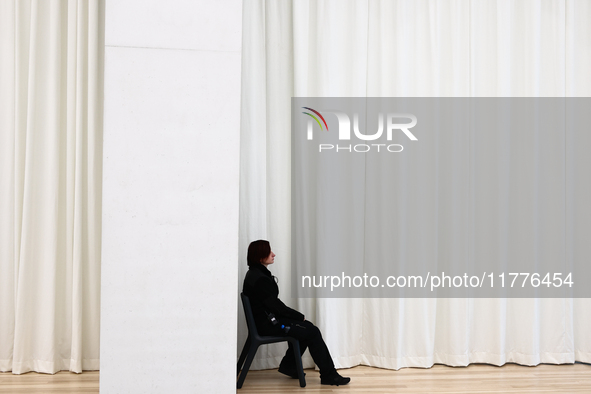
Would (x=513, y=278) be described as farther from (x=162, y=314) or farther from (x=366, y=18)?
(x=162, y=314)

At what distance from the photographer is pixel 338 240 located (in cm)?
394

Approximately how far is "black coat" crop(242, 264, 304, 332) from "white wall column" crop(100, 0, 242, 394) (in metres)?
0.49

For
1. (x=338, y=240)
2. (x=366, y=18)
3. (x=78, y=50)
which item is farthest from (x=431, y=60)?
(x=78, y=50)

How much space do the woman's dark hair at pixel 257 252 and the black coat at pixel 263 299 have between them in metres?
0.08

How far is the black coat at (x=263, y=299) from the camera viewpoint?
3420 mm

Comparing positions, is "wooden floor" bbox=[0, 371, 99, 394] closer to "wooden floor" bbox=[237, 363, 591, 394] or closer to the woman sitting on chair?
"wooden floor" bbox=[237, 363, 591, 394]

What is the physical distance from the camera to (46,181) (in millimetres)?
3711

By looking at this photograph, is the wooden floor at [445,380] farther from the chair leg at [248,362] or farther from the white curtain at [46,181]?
the white curtain at [46,181]

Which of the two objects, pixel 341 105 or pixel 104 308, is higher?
pixel 341 105

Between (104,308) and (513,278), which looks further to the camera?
(513,278)

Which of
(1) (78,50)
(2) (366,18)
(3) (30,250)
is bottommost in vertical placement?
(3) (30,250)

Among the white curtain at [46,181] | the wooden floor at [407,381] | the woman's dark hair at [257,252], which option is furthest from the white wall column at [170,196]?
the white curtain at [46,181]

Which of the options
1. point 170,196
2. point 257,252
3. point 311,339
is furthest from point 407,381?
point 170,196

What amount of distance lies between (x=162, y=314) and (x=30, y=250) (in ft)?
4.94
